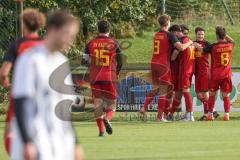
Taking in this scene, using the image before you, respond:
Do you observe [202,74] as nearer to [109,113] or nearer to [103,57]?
[103,57]

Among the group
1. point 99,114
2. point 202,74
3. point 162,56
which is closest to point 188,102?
point 202,74

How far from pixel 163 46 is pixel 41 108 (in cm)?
1402

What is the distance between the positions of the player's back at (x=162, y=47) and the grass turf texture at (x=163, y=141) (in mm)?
1515

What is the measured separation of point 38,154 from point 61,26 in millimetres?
987

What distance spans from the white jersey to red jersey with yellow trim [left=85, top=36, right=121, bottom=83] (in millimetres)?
10610

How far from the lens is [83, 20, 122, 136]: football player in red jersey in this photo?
58.0 ft

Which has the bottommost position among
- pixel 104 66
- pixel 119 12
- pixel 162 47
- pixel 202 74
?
pixel 202 74

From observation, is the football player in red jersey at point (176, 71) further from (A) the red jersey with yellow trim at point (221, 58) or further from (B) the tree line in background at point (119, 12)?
(B) the tree line in background at point (119, 12)

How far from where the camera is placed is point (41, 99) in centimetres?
692

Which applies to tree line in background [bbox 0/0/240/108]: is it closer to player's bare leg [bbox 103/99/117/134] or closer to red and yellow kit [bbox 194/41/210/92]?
red and yellow kit [bbox 194/41/210/92]

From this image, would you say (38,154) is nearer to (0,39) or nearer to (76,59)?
(0,39)

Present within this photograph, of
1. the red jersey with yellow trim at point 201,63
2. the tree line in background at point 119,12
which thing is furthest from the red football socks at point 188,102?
the tree line in background at point 119,12

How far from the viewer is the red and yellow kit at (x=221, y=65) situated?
2164cm

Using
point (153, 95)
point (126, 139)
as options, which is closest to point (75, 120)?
point (153, 95)
